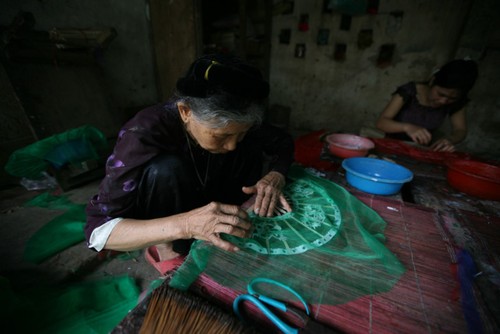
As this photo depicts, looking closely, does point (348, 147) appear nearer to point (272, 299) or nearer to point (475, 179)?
point (475, 179)

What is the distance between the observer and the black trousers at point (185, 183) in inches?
49.1

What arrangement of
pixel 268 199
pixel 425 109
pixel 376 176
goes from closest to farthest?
pixel 268 199 < pixel 376 176 < pixel 425 109

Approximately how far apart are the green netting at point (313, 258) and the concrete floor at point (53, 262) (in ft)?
4.28

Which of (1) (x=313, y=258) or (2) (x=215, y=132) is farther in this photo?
(2) (x=215, y=132)

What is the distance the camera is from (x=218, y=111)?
110 centimetres

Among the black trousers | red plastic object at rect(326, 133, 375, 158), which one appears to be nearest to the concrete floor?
the black trousers

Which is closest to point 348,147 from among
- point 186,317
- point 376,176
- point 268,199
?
point 376,176

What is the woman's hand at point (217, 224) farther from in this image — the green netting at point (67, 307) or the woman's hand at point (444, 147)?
the woman's hand at point (444, 147)

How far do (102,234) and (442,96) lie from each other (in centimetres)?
337

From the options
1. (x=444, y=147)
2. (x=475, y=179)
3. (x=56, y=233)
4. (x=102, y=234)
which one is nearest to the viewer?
(x=102, y=234)

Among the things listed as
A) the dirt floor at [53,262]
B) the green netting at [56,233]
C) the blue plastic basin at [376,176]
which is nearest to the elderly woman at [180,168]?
the blue plastic basin at [376,176]

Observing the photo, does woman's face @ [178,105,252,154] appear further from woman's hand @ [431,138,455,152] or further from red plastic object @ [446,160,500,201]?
woman's hand @ [431,138,455,152]

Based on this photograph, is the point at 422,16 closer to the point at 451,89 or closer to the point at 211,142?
the point at 451,89

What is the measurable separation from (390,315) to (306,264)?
0.30 m
